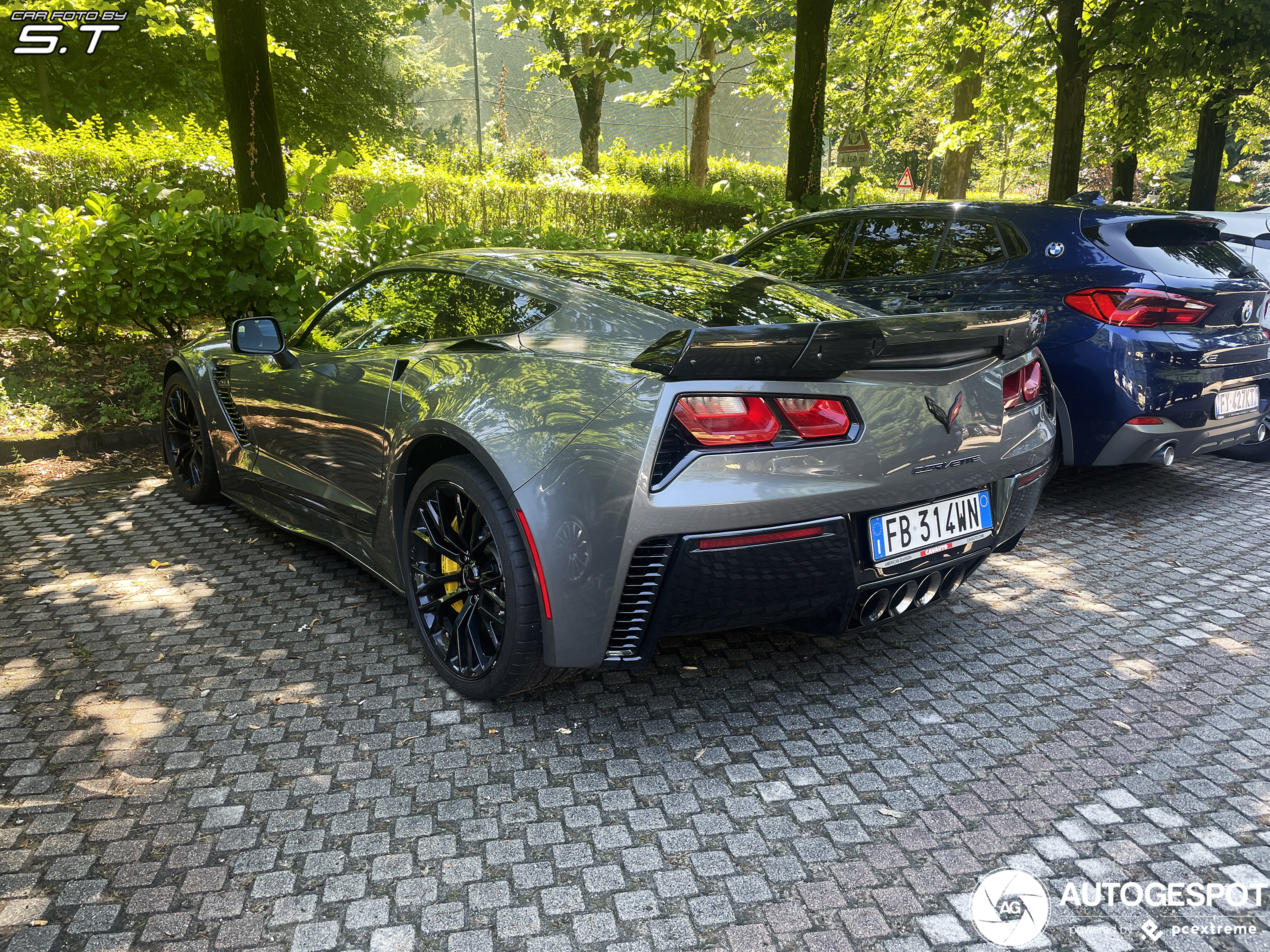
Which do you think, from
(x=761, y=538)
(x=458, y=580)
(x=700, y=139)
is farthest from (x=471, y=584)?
(x=700, y=139)

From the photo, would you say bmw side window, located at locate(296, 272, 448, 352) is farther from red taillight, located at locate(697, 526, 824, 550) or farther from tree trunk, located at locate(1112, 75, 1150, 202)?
tree trunk, located at locate(1112, 75, 1150, 202)

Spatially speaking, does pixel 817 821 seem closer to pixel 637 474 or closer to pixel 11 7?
pixel 637 474

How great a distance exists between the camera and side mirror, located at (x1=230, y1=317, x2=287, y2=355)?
406 cm

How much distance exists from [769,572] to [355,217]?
19.5 ft

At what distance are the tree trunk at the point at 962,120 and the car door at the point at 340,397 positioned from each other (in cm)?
1786

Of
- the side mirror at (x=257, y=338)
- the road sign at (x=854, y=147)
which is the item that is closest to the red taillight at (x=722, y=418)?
the side mirror at (x=257, y=338)

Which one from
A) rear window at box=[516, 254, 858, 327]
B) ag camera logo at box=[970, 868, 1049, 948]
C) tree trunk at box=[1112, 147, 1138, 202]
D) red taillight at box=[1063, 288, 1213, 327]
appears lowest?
ag camera logo at box=[970, 868, 1049, 948]

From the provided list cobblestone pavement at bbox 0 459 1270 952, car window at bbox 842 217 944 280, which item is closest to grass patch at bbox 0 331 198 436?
cobblestone pavement at bbox 0 459 1270 952

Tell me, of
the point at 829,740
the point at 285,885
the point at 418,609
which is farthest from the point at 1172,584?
the point at 285,885

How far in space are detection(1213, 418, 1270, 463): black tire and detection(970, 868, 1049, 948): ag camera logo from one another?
5412 millimetres

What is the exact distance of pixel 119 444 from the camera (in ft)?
22.2

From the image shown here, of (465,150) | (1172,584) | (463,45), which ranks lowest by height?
(1172,584)

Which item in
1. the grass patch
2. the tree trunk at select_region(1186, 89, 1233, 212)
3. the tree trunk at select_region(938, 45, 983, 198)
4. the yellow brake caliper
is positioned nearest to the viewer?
the yellow brake caliper

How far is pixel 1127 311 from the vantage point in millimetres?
4746
